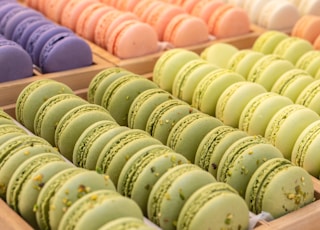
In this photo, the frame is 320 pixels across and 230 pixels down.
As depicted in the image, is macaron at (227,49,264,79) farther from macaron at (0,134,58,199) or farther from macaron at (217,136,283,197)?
macaron at (0,134,58,199)

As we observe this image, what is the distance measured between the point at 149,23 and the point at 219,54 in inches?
15.0

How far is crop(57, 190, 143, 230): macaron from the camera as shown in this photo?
996mm

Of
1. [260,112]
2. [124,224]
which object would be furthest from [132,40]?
[124,224]

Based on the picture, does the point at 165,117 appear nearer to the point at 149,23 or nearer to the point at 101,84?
the point at 101,84

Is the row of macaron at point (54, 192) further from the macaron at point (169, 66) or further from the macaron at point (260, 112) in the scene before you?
the macaron at point (169, 66)

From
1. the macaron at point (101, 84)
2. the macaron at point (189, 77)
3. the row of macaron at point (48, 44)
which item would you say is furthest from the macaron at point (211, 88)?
the row of macaron at point (48, 44)

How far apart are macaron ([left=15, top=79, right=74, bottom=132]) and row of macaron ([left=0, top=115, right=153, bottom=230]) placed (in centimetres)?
25

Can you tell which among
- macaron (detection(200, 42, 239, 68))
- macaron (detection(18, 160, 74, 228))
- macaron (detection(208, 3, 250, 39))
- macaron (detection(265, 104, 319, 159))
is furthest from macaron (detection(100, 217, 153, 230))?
macaron (detection(208, 3, 250, 39))

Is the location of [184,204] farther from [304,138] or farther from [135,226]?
[304,138]

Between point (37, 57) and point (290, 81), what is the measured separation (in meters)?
0.86

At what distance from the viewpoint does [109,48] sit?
205cm

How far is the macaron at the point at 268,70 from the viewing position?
175 cm

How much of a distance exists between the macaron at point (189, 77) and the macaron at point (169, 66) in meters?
0.03

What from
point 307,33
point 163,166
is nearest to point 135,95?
point 163,166
